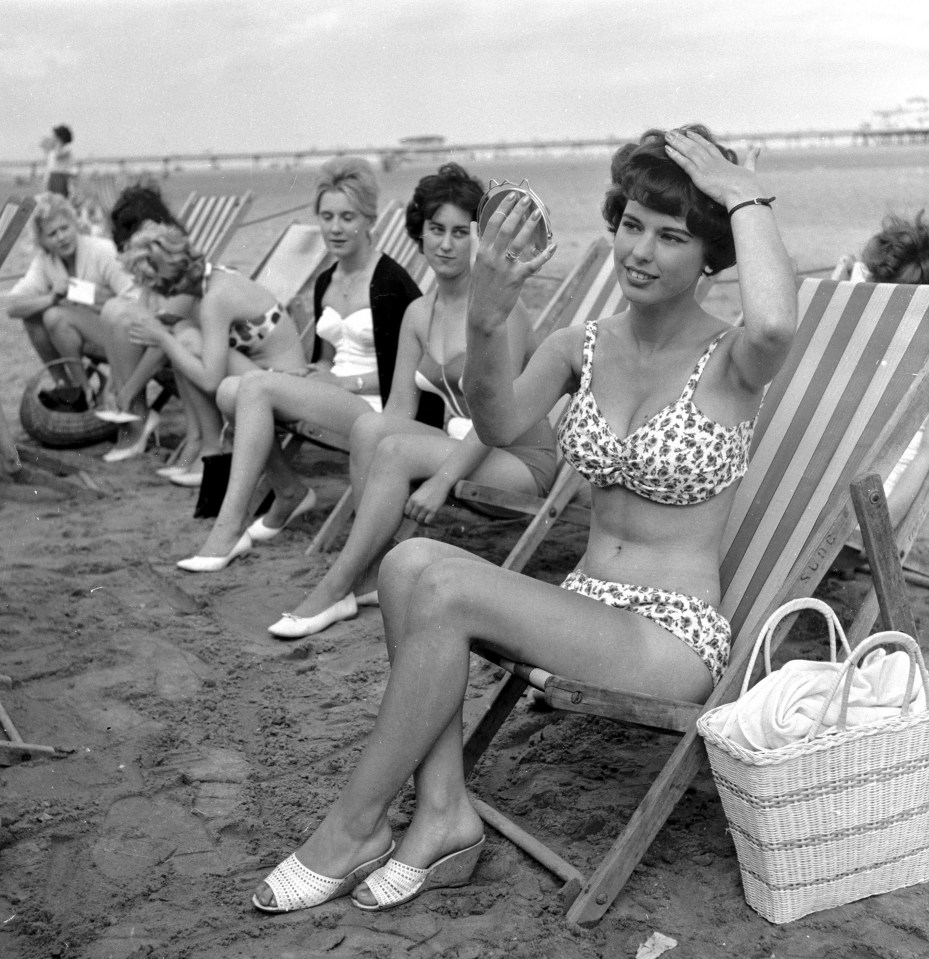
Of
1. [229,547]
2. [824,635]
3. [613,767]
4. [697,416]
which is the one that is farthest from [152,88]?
[824,635]

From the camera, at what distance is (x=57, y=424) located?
6074 millimetres

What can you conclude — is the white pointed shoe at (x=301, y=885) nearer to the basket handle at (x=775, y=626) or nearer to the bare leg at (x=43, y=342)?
the basket handle at (x=775, y=626)

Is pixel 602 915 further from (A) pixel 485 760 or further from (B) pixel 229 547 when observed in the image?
(B) pixel 229 547

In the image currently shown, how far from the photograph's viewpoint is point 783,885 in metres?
2.17

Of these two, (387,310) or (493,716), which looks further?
(387,310)

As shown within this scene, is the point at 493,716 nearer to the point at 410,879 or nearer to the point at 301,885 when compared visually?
the point at 410,879

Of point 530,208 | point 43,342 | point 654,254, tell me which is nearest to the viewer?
point 530,208

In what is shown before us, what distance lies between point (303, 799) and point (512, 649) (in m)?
0.76

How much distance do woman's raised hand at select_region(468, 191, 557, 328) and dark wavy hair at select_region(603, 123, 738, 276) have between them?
308 millimetres

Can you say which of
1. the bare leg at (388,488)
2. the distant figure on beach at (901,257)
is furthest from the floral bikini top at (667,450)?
the bare leg at (388,488)

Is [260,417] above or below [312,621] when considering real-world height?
above

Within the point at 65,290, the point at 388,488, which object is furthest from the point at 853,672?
the point at 65,290

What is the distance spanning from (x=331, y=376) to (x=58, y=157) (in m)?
9.07

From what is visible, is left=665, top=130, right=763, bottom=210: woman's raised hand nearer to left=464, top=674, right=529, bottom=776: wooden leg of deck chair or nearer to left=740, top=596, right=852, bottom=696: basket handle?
left=740, top=596, right=852, bottom=696: basket handle
